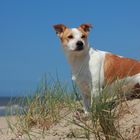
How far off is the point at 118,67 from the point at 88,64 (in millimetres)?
593

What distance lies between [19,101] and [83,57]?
4.86 ft

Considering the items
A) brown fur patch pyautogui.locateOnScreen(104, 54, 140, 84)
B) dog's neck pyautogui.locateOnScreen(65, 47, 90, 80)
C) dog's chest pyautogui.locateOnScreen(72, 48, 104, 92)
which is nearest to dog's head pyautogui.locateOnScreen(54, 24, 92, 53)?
dog's neck pyautogui.locateOnScreen(65, 47, 90, 80)

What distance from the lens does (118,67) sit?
8.02 m

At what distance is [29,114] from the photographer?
6.96m

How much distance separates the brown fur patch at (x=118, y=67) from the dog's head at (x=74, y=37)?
57cm

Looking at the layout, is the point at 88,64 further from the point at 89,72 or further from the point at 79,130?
the point at 79,130

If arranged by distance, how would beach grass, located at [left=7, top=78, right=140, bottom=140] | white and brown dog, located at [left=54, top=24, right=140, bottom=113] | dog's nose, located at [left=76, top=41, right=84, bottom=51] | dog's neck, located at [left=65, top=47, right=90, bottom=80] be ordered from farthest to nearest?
dog's neck, located at [left=65, top=47, right=90, bottom=80]
white and brown dog, located at [left=54, top=24, right=140, bottom=113]
dog's nose, located at [left=76, top=41, right=84, bottom=51]
beach grass, located at [left=7, top=78, right=140, bottom=140]

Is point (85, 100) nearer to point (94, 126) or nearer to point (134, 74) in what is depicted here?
point (134, 74)

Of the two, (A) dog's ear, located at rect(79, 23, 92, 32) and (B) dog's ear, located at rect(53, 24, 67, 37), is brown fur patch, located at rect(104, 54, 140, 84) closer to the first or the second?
(A) dog's ear, located at rect(79, 23, 92, 32)

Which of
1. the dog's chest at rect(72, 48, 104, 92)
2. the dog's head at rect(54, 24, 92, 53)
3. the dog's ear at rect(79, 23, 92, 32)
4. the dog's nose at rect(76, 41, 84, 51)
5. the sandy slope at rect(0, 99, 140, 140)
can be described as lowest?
the sandy slope at rect(0, 99, 140, 140)

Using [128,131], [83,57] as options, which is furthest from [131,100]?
[128,131]

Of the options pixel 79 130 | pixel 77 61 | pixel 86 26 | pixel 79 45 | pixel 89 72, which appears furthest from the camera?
pixel 86 26

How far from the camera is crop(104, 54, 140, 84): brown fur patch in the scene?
7891mm

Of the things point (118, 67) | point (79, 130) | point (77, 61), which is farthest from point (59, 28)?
point (79, 130)
